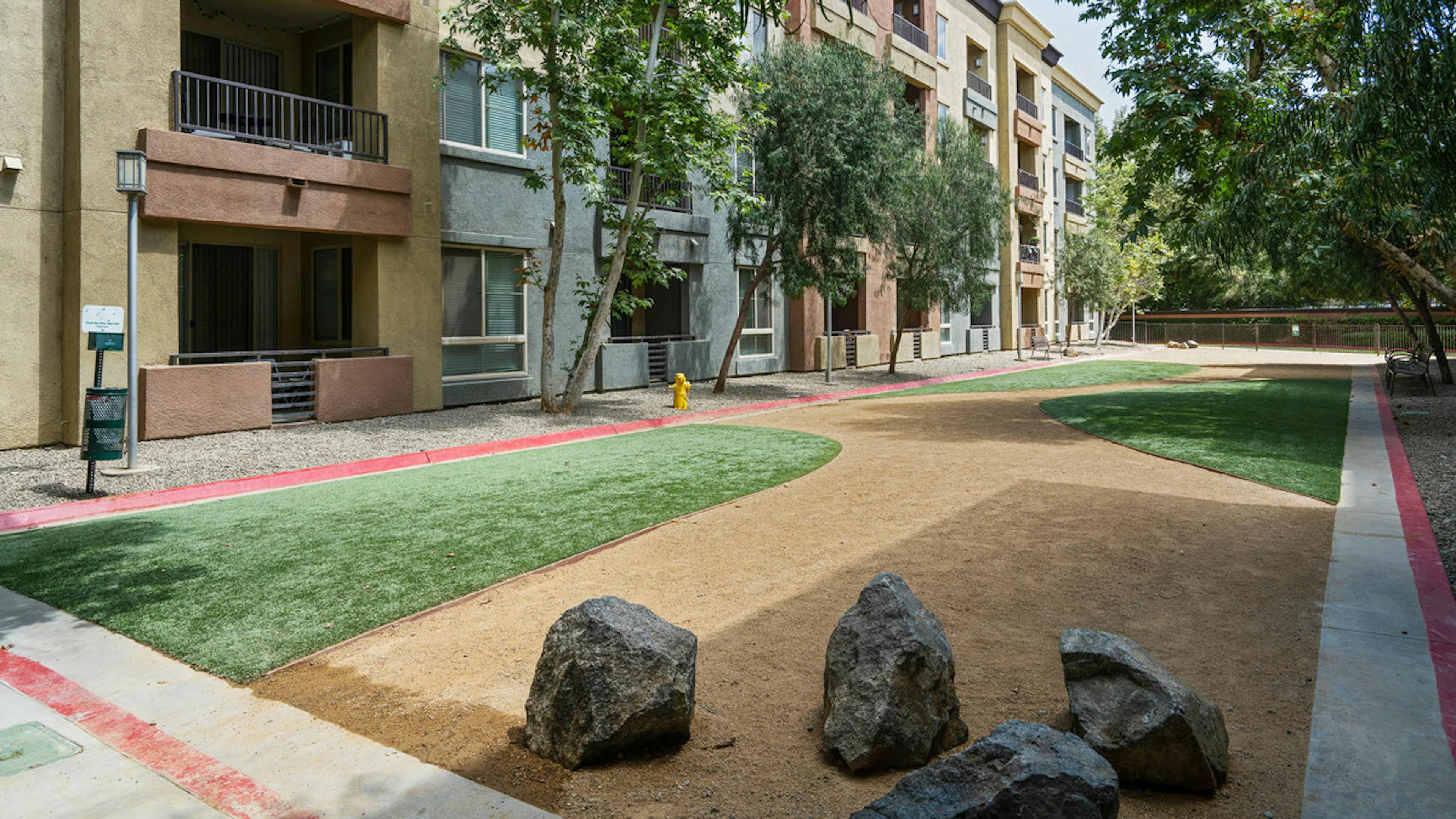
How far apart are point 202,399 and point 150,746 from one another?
1063cm

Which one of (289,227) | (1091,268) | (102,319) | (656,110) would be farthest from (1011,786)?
(1091,268)

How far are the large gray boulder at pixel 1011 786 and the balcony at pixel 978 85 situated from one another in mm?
40888

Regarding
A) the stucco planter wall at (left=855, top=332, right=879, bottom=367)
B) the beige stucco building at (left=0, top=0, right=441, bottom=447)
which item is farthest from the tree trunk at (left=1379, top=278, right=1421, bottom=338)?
the beige stucco building at (left=0, top=0, right=441, bottom=447)

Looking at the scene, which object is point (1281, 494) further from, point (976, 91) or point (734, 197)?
point (976, 91)

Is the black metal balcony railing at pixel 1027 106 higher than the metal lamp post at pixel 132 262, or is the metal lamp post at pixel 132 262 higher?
the black metal balcony railing at pixel 1027 106

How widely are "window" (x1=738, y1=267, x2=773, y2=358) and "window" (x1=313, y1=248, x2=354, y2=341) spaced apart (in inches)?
443

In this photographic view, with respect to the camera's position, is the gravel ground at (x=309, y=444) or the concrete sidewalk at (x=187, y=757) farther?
the gravel ground at (x=309, y=444)

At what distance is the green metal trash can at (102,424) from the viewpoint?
31.8ft

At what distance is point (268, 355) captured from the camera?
15.5m

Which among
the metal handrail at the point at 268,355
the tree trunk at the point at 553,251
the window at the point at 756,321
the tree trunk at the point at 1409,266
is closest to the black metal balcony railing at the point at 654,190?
the tree trunk at the point at 553,251

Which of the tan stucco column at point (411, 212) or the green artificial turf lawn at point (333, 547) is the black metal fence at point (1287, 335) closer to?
the tan stucco column at point (411, 212)

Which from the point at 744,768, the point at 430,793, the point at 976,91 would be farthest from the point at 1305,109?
the point at 976,91

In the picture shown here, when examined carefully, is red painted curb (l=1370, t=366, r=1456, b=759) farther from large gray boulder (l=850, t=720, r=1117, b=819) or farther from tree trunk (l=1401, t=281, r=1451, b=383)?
tree trunk (l=1401, t=281, r=1451, b=383)

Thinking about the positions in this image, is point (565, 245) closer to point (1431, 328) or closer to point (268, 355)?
point (268, 355)
